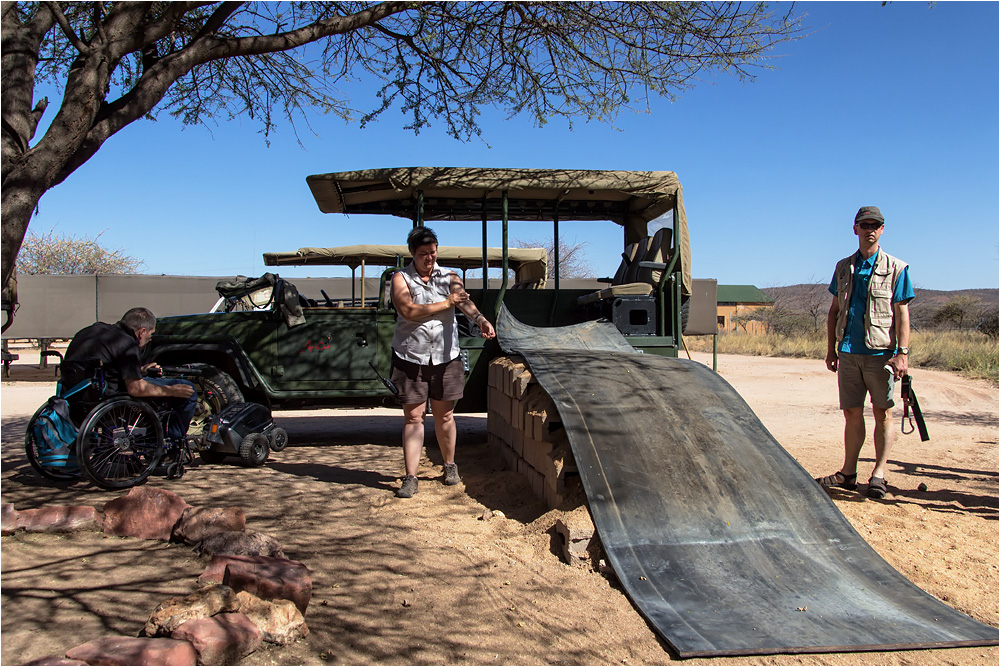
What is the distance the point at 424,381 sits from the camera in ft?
16.3

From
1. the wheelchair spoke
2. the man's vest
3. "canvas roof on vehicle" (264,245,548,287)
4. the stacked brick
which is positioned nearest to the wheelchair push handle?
the wheelchair spoke

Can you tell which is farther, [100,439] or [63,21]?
[100,439]

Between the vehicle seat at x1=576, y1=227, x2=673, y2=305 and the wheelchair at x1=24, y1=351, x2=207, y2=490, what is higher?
the vehicle seat at x1=576, y1=227, x2=673, y2=305

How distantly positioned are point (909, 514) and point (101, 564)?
4616mm

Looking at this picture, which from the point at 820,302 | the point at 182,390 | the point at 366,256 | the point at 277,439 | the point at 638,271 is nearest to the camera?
the point at 182,390

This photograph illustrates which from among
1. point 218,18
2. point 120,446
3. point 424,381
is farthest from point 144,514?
point 218,18

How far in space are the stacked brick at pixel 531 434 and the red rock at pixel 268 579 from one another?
65.2 inches

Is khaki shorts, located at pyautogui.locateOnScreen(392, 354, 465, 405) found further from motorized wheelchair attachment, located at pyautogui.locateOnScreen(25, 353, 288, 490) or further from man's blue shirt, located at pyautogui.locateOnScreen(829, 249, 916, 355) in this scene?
man's blue shirt, located at pyautogui.locateOnScreen(829, 249, 916, 355)

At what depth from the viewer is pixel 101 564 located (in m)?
3.30

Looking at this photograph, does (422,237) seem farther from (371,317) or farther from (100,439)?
(100,439)

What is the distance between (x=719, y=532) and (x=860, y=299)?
2337mm

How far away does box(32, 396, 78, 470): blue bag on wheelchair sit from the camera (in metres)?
4.88

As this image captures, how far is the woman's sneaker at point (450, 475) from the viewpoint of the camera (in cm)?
518

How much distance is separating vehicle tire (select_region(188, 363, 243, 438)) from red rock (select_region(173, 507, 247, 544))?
286cm
